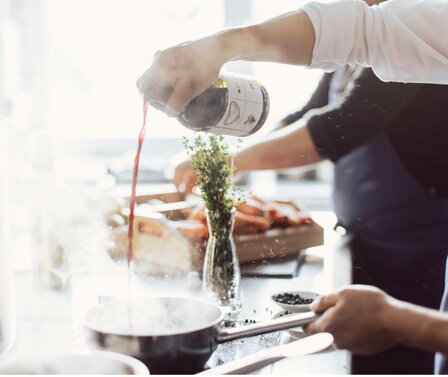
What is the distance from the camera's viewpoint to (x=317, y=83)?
2.26m

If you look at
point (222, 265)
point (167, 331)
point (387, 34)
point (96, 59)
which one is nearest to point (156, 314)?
point (167, 331)

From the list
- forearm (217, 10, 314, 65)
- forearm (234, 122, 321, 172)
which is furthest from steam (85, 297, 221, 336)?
forearm (234, 122, 321, 172)

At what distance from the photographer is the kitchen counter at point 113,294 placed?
0.88m

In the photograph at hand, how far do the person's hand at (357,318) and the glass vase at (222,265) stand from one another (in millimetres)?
258

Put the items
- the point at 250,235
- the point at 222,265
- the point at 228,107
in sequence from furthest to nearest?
the point at 250,235, the point at 222,265, the point at 228,107

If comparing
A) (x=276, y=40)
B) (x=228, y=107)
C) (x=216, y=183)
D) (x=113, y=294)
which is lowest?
(x=113, y=294)

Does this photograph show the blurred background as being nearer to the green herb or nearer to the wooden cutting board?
the wooden cutting board

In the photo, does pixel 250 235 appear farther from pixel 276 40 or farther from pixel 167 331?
pixel 167 331

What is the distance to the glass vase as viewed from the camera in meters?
1.10

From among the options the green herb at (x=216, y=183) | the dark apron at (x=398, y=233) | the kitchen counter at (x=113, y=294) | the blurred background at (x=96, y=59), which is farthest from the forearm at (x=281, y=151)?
the blurred background at (x=96, y=59)

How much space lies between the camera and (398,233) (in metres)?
1.76

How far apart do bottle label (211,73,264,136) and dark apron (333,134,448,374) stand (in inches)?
A: 29.8

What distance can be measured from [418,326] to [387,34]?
1.65 feet

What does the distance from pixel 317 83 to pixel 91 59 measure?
1981 mm
